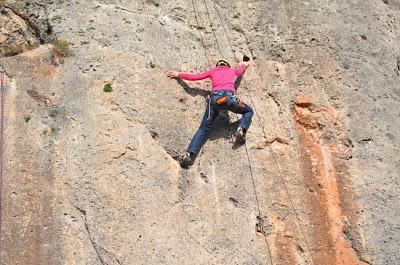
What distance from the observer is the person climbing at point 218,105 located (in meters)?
11.9

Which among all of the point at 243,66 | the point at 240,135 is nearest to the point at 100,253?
the point at 240,135

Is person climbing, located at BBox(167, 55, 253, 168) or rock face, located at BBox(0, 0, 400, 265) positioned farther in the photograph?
person climbing, located at BBox(167, 55, 253, 168)

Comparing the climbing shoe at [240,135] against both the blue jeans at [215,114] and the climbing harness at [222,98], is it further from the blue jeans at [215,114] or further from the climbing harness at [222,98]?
the climbing harness at [222,98]

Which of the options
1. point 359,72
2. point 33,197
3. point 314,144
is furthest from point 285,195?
point 33,197

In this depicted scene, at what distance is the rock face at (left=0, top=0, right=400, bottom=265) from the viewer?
10836 millimetres

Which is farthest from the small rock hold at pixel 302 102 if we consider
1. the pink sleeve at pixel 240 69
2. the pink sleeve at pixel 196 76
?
the pink sleeve at pixel 196 76

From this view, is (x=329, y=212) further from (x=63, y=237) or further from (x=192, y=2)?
(x=192, y=2)

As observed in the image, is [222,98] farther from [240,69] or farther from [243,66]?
[243,66]

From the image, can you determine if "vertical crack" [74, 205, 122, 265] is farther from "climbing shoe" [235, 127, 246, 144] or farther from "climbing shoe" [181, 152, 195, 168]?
"climbing shoe" [235, 127, 246, 144]

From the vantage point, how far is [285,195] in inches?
463

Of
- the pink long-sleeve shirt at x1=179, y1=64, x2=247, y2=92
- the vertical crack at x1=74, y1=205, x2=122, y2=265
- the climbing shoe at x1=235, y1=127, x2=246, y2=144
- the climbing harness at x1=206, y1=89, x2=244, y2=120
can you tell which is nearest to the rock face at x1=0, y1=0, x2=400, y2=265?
the vertical crack at x1=74, y1=205, x2=122, y2=265

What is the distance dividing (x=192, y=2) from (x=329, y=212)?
20.6 feet

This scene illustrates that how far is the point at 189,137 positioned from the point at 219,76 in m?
1.49

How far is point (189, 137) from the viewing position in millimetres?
12328
